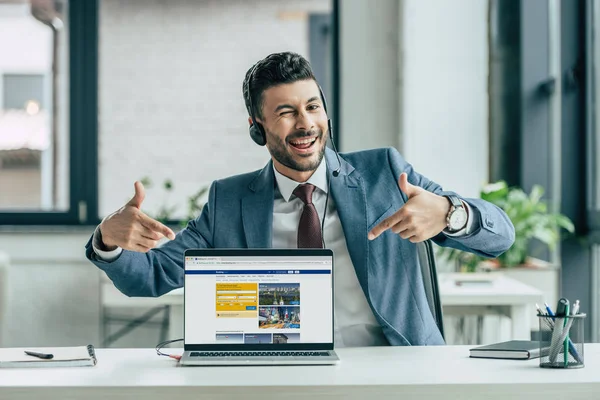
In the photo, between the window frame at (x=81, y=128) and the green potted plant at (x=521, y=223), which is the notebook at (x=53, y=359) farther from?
the window frame at (x=81, y=128)

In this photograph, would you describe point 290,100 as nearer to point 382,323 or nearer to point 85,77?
point 382,323

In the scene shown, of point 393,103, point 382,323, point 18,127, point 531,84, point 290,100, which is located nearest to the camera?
point 382,323

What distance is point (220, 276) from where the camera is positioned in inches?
54.3

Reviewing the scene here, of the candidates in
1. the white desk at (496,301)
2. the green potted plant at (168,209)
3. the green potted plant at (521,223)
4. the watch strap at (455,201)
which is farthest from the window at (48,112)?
the watch strap at (455,201)

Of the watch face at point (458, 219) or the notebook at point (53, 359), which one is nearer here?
the notebook at point (53, 359)

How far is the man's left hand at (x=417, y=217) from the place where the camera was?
1378 mm

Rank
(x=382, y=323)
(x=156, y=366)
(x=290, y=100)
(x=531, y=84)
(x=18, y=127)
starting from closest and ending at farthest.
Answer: (x=156, y=366) < (x=382, y=323) < (x=290, y=100) < (x=531, y=84) < (x=18, y=127)

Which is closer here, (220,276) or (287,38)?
(220,276)

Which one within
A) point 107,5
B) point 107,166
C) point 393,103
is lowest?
point 107,166

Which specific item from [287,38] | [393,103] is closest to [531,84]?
[393,103]

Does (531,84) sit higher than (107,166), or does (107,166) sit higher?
(531,84)

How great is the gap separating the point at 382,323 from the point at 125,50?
125 inches

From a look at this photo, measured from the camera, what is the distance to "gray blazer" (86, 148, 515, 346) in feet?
5.31

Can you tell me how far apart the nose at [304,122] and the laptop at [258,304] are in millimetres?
438
